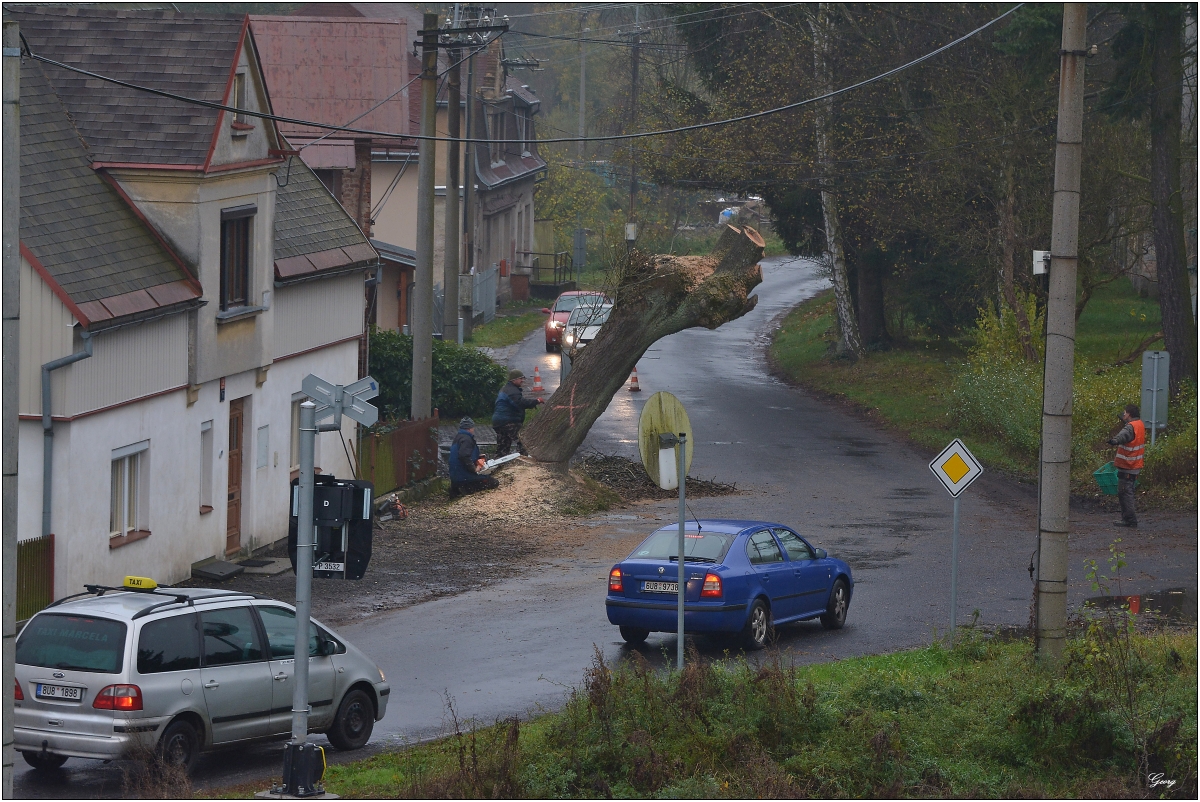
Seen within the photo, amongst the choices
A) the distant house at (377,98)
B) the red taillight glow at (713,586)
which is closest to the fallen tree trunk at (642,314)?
the red taillight glow at (713,586)

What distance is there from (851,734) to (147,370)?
11671mm

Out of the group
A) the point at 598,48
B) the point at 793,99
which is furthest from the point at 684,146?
the point at 598,48

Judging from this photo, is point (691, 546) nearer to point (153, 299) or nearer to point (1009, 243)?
point (153, 299)

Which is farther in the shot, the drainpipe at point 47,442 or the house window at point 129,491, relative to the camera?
the house window at point 129,491

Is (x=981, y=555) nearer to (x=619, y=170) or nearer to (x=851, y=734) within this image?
(x=851, y=734)

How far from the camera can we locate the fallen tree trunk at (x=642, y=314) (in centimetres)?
2430

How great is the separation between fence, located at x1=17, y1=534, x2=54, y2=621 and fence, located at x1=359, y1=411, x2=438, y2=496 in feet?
27.6

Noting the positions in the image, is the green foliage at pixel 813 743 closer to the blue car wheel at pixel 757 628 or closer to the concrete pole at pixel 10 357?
the concrete pole at pixel 10 357

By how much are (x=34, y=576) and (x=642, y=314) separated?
11657 millimetres

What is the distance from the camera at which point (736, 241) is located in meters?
24.3

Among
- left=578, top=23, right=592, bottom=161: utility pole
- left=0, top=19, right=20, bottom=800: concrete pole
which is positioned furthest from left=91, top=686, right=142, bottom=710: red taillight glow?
left=578, top=23, right=592, bottom=161: utility pole

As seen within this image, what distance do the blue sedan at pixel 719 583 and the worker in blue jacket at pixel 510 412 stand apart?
9767 mm

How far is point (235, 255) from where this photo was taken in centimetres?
2125

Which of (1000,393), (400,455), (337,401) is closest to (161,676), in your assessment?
(337,401)
